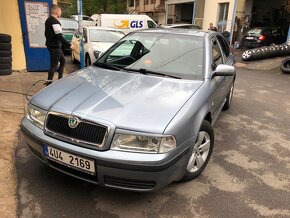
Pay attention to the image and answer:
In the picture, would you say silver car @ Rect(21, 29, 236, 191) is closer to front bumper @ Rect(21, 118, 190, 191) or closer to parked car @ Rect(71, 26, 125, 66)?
front bumper @ Rect(21, 118, 190, 191)

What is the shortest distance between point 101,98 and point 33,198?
47.0 inches

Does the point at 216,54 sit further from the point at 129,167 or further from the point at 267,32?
the point at 267,32

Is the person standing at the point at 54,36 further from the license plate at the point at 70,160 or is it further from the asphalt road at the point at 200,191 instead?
the license plate at the point at 70,160

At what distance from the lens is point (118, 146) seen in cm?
247

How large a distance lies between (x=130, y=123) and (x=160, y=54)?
166 cm

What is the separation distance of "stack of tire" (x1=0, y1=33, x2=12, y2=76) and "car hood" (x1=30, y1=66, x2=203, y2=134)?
4591mm

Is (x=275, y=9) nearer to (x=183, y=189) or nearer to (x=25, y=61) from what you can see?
(x=25, y=61)

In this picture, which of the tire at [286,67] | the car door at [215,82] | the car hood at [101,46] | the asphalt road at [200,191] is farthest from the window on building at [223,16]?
the asphalt road at [200,191]

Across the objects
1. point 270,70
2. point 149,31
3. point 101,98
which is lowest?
point 270,70

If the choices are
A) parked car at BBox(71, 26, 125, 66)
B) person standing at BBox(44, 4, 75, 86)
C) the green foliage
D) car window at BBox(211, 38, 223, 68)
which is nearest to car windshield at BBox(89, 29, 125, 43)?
parked car at BBox(71, 26, 125, 66)

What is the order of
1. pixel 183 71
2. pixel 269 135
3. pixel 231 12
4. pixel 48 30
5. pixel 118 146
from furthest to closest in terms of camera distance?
pixel 231 12 < pixel 48 30 < pixel 269 135 < pixel 183 71 < pixel 118 146

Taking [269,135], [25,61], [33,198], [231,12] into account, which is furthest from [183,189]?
[231,12]

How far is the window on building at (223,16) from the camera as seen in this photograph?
2107 cm

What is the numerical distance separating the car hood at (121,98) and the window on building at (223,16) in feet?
63.4
